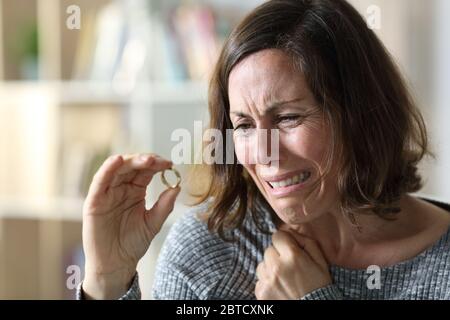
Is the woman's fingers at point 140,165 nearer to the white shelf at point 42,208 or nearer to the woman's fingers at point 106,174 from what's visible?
the woman's fingers at point 106,174

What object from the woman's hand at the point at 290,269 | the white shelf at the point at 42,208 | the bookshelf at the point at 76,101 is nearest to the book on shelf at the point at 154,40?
the bookshelf at the point at 76,101

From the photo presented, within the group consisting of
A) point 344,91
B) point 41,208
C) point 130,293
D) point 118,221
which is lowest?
point 41,208

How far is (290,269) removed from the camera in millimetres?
1097

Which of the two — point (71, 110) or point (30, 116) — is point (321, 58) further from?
point (30, 116)

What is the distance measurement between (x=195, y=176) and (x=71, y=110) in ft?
4.22

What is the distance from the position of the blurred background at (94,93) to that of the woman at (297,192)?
0.84m

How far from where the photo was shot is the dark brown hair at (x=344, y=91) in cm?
102

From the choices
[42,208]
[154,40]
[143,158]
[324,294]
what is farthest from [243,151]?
[42,208]

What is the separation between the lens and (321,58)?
101 cm

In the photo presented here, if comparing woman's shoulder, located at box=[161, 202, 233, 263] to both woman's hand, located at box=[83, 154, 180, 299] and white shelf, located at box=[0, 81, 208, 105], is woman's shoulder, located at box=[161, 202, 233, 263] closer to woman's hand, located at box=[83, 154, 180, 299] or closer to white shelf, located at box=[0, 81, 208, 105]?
woman's hand, located at box=[83, 154, 180, 299]

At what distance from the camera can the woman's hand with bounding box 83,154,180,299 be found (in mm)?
1049

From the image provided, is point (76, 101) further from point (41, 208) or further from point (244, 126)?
point (244, 126)

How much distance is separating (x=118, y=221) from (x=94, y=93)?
4.21 ft

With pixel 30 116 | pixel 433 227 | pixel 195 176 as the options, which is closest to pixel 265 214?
pixel 195 176
